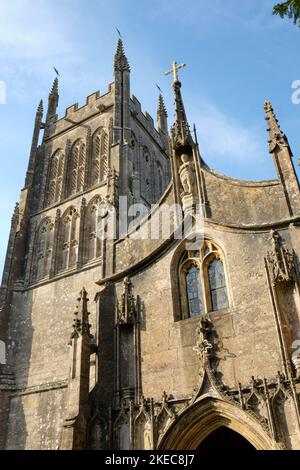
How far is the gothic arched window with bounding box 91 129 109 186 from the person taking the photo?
23875mm

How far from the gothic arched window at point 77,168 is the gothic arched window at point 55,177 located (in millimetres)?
608

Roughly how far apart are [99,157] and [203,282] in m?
14.8

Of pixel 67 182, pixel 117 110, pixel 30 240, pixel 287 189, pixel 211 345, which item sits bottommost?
pixel 211 345

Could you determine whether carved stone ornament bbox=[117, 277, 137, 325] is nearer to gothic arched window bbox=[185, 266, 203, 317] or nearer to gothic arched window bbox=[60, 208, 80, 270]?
gothic arched window bbox=[185, 266, 203, 317]

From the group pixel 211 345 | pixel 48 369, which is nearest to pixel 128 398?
pixel 211 345

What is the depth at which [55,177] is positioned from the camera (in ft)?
85.1

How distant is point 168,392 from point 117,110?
18133 millimetres

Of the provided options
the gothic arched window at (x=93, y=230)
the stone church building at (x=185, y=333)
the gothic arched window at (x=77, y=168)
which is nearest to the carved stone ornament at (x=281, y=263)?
the stone church building at (x=185, y=333)

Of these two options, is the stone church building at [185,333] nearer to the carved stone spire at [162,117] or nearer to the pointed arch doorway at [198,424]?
the pointed arch doorway at [198,424]

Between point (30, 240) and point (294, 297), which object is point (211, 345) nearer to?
point (294, 297)

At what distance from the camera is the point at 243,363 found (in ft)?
32.8

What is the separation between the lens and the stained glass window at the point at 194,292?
11.7 metres

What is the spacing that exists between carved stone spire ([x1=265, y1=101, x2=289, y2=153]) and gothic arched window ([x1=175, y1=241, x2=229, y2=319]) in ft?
10.8

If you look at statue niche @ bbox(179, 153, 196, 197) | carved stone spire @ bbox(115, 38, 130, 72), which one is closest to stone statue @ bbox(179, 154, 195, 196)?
statue niche @ bbox(179, 153, 196, 197)
